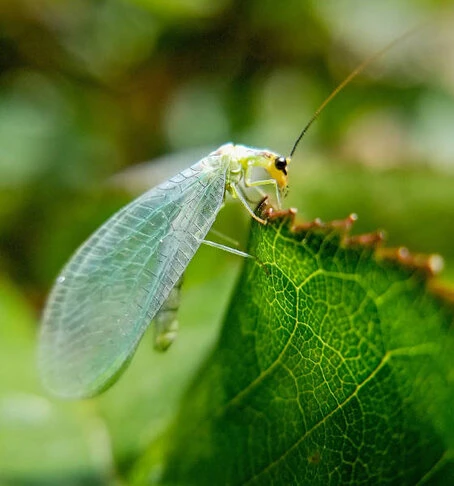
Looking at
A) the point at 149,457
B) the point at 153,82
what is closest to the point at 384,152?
the point at 153,82

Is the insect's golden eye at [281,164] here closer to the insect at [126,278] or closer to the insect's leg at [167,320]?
the insect at [126,278]

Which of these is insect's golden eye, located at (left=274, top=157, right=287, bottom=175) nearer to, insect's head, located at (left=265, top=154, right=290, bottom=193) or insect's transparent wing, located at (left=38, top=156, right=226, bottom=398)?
insect's head, located at (left=265, top=154, right=290, bottom=193)

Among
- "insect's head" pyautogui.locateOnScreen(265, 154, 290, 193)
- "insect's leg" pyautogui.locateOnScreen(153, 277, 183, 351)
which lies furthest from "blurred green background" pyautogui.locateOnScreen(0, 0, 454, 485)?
"insect's leg" pyautogui.locateOnScreen(153, 277, 183, 351)

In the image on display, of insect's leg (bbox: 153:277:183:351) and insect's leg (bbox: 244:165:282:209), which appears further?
insect's leg (bbox: 244:165:282:209)

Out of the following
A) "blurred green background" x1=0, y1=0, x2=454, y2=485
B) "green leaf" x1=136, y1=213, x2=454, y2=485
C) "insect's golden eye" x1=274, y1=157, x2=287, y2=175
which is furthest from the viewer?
"blurred green background" x1=0, y1=0, x2=454, y2=485

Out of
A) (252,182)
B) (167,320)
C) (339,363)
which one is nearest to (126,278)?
(167,320)

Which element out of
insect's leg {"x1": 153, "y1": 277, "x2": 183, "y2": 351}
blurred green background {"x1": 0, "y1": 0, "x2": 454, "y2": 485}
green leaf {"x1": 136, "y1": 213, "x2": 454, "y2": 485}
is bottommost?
green leaf {"x1": 136, "y1": 213, "x2": 454, "y2": 485}

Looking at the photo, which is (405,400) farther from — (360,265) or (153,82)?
(153,82)

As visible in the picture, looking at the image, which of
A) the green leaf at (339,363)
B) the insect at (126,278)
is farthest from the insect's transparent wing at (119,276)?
the green leaf at (339,363)

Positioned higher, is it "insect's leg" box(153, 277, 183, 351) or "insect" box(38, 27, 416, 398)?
"insect" box(38, 27, 416, 398)
